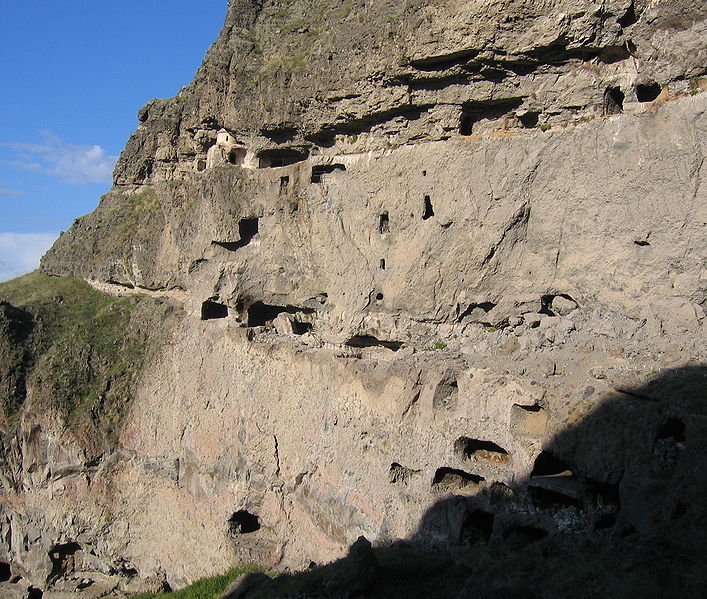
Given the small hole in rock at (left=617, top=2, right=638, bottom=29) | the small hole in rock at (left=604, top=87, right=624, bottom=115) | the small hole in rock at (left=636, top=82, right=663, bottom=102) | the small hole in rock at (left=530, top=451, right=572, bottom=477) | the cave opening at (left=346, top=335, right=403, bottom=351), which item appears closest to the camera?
the small hole in rock at (left=530, top=451, right=572, bottom=477)

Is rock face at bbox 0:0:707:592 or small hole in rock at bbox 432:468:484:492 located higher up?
rock face at bbox 0:0:707:592

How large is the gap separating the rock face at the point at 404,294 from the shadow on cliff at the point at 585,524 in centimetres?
6

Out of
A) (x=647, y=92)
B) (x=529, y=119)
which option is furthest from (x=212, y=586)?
(x=647, y=92)

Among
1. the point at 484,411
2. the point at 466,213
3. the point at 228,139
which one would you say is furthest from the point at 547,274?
the point at 228,139

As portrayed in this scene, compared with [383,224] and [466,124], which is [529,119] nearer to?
[466,124]

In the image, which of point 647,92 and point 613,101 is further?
point 613,101

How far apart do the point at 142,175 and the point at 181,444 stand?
9980 mm

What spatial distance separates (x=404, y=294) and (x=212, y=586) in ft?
28.8

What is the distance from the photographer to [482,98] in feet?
44.1

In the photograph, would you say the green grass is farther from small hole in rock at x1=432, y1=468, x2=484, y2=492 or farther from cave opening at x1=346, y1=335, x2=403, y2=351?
cave opening at x1=346, y1=335, x2=403, y2=351

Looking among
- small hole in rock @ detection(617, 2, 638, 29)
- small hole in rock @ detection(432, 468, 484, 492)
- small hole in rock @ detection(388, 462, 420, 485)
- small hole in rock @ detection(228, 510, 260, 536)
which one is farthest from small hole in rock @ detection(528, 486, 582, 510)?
small hole in rock @ detection(617, 2, 638, 29)

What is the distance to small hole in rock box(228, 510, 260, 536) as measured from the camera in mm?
16094

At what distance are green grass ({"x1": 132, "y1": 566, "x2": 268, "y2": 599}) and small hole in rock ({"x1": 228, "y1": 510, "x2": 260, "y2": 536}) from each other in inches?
38.3

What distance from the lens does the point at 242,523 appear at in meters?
16.4
